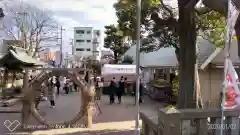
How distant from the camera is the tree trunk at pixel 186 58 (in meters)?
10.2

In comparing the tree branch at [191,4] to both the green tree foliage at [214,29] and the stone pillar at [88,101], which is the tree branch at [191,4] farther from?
the stone pillar at [88,101]

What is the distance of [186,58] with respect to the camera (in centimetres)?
1028

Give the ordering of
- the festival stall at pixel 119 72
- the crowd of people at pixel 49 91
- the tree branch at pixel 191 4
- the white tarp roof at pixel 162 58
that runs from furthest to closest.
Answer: the festival stall at pixel 119 72 < the white tarp roof at pixel 162 58 < the crowd of people at pixel 49 91 < the tree branch at pixel 191 4

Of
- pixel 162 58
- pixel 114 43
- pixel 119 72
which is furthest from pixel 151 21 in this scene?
pixel 114 43

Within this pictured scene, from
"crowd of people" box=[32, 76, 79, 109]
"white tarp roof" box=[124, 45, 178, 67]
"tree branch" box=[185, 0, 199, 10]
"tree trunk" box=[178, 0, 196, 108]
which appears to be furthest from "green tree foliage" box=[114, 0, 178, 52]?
"crowd of people" box=[32, 76, 79, 109]

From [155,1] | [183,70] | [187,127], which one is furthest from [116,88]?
[187,127]

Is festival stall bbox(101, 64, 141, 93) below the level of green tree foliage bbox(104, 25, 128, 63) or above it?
below

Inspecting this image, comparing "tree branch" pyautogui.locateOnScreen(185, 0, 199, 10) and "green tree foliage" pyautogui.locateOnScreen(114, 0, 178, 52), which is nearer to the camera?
"tree branch" pyautogui.locateOnScreen(185, 0, 199, 10)

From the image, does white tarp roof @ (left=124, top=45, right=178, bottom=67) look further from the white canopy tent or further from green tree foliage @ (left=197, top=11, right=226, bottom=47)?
green tree foliage @ (left=197, top=11, right=226, bottom=47)

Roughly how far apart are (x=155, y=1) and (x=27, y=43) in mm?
36762

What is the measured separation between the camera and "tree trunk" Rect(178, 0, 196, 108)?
1020 centimetres
